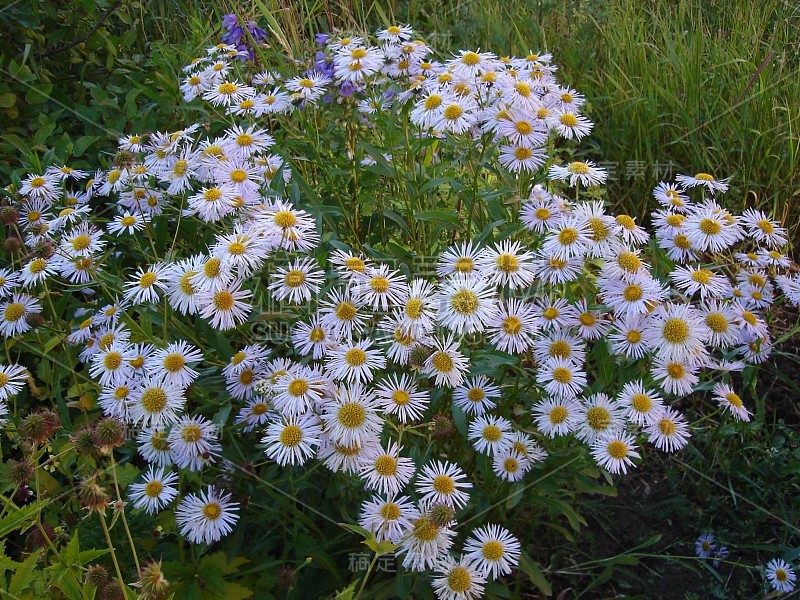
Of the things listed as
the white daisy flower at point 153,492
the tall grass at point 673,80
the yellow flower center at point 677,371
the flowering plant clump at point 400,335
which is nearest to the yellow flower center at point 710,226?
the flowering plant clump at point 400,335

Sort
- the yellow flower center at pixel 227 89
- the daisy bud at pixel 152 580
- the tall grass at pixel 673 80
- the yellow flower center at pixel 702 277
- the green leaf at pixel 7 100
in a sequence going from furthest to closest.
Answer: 1. the tall grass at pixel 673 80
2. the green leaf at pixel 7 100
3. the yellow flower center at pixel 227 89
4. the yellow flower center at pixel 702 277
5. the daisy bud at pixel 152 580

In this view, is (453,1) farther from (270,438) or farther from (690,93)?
(270,438)

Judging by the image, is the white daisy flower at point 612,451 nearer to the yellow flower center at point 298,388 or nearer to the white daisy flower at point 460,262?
the white daisy flower at point 460,262

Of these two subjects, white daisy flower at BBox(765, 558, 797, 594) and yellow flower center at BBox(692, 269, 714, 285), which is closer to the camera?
yellow flower center at BBox(692, 269, 714, 285)

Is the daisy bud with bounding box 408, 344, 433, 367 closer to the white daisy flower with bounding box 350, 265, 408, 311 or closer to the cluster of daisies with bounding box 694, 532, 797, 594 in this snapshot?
the white daisy flower with bounding box 350, 265, 408, 311

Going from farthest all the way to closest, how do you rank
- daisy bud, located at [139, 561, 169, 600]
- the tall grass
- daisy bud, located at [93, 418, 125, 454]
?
the tall grass → daisy bud, located at [93, 418, 125, 454] → daisy bud, located at [139, 561, 169, 600]

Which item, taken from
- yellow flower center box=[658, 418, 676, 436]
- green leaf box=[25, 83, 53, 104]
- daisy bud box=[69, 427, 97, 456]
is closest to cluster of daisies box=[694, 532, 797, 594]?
yellow flower center box=[658, 418, 676, 436]

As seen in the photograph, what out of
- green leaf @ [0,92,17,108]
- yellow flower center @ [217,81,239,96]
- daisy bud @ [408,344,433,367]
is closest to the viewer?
daisy bud @ [408,344,433,367]
